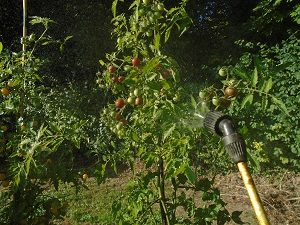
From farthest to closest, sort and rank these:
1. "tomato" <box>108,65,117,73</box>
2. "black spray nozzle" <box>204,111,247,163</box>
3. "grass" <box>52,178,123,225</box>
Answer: "grass" <box>52,178,123,225</box> < "tomato" <box>108,65,117,73</box> < "black spray nozzle" <box>204,111,247,163</box>

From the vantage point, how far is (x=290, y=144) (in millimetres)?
7148

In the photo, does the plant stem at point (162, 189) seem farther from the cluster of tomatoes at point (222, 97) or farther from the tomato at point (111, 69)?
the tomato at point (111, 69)

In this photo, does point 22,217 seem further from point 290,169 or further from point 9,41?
point 9,41

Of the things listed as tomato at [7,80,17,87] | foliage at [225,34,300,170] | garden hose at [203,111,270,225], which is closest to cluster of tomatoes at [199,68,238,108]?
garden hose at [203,111,270,225]

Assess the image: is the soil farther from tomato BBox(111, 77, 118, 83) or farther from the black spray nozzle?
the black spray nozzle

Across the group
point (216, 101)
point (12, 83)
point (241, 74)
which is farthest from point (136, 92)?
point (12, 83)

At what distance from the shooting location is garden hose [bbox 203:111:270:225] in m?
1.16

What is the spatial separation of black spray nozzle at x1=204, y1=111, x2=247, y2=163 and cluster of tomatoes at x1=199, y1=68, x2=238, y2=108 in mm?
255

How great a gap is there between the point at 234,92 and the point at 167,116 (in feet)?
1.05

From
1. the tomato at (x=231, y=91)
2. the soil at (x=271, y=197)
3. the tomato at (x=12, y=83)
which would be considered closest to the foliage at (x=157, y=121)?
the tomato at (x=231, y=91)

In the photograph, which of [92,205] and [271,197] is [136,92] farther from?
[92,205]

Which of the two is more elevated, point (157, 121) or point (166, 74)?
point (166, 74)

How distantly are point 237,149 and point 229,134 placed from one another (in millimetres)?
84

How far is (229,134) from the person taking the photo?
1377 millimetres
